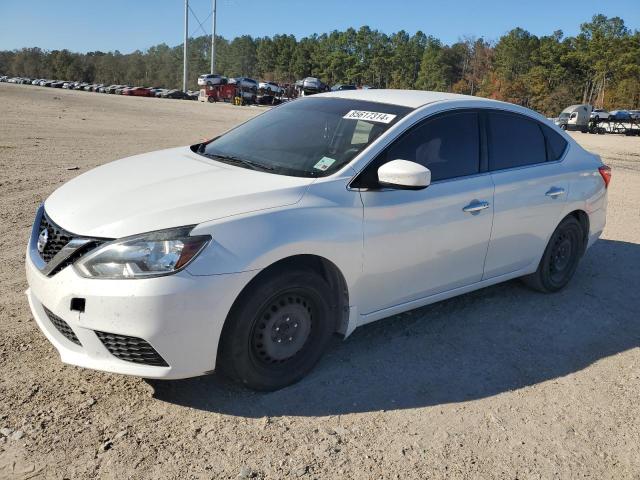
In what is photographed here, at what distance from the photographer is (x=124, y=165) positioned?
412cm

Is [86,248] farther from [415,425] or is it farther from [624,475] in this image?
[624,475]

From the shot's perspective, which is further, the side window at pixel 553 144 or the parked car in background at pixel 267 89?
the parked car in background at pixel 267 89

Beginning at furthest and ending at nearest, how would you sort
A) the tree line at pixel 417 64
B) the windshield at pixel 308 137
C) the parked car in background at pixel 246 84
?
the tree line at pixel 417 64, the parked car in background at pixel 246 84, the windshield at pixel 308 137

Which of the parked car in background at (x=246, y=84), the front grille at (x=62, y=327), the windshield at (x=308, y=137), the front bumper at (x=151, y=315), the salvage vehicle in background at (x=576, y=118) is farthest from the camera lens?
the parked car in background at (x=246, y=84)

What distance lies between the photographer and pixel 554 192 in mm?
5008

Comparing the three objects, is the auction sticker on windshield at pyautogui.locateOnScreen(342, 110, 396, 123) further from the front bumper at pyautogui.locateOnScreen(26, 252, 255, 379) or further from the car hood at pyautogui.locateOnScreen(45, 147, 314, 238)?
the front bumper at pyautogui.locateOnScreen(26, 252, 255, 379)

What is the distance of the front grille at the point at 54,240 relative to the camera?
3.11 m

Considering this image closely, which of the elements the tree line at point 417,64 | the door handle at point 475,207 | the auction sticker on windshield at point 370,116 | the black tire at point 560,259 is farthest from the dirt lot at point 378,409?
the tree line at point 417,64

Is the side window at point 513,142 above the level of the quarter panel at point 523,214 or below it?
above

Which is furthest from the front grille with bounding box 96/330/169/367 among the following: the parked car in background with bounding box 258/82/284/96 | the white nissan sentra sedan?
the parked car in background with bounding box 258/82/284/96

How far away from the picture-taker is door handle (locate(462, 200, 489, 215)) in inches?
165

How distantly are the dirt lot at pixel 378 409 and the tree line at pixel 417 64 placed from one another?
94.9 meters

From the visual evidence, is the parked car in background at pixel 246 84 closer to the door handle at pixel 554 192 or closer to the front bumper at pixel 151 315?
the door handle at pixel 554 192

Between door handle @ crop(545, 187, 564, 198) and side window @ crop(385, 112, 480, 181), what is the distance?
0.93 metres
